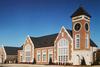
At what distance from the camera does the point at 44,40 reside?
71500 millimetres

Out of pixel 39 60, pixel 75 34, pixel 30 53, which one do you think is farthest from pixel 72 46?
pixel 30 53

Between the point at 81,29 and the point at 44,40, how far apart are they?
67.6 feet

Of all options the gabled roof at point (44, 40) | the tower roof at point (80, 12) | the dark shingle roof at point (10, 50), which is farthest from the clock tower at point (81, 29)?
the dark shingle roof at point (10, 50)

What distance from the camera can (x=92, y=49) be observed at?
57.2m

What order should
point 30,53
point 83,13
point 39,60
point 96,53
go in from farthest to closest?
point 30,53
point 39,60
point 96,53
point 83,13

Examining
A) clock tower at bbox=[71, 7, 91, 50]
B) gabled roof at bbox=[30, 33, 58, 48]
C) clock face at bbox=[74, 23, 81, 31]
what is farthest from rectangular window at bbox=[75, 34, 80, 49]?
gabled roof at bbox=[30, 33, 58, 48]

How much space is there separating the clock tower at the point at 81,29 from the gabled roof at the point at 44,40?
11414mm

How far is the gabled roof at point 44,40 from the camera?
66606 millimetres

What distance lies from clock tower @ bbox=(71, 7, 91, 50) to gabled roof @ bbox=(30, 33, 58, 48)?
11.4m

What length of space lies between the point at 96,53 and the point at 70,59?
8.05m

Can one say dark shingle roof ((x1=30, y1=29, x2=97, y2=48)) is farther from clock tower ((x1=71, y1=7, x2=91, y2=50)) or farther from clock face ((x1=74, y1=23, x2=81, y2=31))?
clock face ((x1=74, y1=23, x2=81, y2=31))

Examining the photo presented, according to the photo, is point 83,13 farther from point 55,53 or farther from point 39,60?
point 39,60

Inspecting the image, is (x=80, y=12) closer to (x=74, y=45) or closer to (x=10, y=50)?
(x=74, y=45)

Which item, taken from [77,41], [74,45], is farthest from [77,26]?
[74,45]
